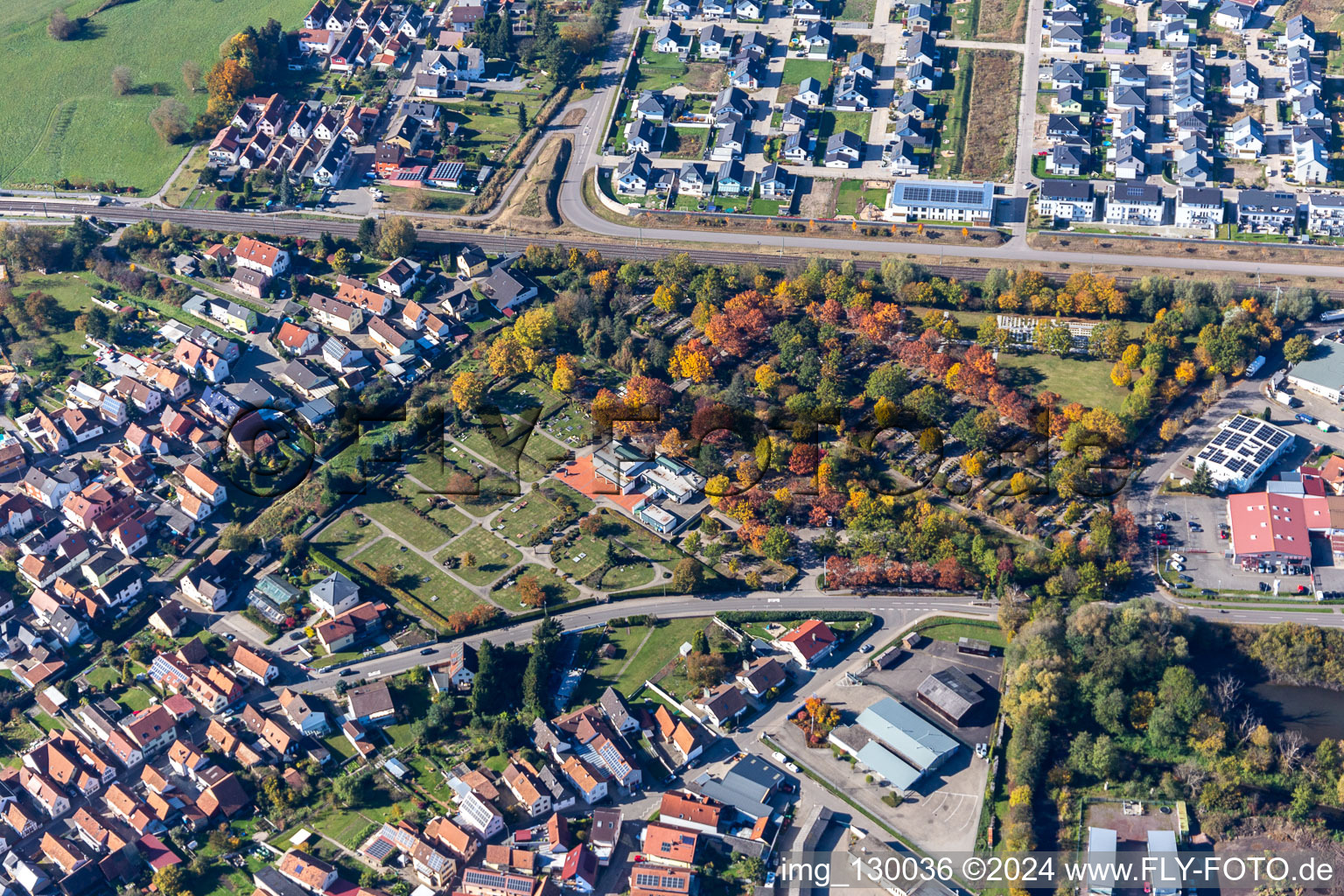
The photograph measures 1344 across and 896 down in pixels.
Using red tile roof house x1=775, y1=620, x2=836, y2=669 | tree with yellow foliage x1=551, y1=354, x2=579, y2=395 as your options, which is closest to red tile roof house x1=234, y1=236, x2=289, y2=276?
tree with yellow foliage x1=551, y1=354, x2=579, y2=395

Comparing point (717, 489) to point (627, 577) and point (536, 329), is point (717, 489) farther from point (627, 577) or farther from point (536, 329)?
point (536, 329)

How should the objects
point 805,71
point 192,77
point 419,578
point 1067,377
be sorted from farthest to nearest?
point 192,77 → point 805,71 → point 1067,377 → point 419,578

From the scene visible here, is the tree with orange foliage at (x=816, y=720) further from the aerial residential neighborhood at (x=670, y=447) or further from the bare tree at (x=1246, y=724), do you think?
the bare tree at (x=1246, y=724)

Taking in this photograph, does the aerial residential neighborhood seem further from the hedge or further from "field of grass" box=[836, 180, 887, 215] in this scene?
the hedge

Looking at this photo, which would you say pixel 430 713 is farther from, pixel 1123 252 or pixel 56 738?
pixel 1123 252

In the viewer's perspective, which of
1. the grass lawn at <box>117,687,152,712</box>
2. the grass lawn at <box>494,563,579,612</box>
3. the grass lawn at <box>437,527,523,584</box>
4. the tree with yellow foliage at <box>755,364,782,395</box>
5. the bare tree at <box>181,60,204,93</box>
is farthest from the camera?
the bare tree at <box>181,60,204,93</box>

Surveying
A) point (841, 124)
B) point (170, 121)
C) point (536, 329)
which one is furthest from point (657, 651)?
point (170, 121)
